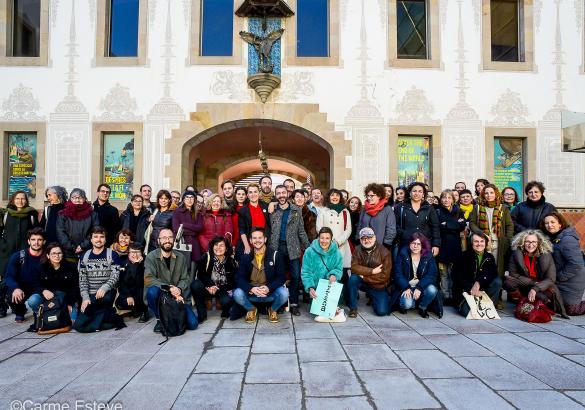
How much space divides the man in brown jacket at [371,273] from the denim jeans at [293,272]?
688 millimetres

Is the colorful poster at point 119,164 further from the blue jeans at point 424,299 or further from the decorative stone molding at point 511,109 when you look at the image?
the decorative stone molding at point 511,109

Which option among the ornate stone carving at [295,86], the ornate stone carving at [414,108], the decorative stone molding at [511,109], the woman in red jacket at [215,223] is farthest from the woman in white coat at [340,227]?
the decorative stone molding at [511,109]

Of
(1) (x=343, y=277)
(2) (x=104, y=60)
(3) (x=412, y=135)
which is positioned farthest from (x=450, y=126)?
(2) (x=104, y=60)

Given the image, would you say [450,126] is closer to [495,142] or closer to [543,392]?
[495,142]

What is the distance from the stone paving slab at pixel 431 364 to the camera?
11.4 ft

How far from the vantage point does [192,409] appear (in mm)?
2857

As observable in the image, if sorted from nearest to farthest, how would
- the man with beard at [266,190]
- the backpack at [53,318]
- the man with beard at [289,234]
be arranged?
the backpack at [53,318] → the man with beard at [289,234] → the man with beard at [266,190]

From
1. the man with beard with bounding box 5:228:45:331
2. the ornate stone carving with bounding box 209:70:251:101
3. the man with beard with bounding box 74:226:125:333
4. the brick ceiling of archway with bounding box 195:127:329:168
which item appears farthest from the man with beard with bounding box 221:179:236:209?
the brick ceiling of archway with bounding box 195:127:329:168

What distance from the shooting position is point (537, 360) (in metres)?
3.86

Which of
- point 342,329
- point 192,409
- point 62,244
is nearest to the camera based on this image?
point 192,409

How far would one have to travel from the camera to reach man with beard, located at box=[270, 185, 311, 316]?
6055 mm

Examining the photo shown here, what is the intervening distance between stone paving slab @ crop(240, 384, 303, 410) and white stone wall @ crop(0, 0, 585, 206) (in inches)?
308

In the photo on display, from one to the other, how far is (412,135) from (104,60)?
7670mm

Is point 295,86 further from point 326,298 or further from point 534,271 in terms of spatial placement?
point 534,271
